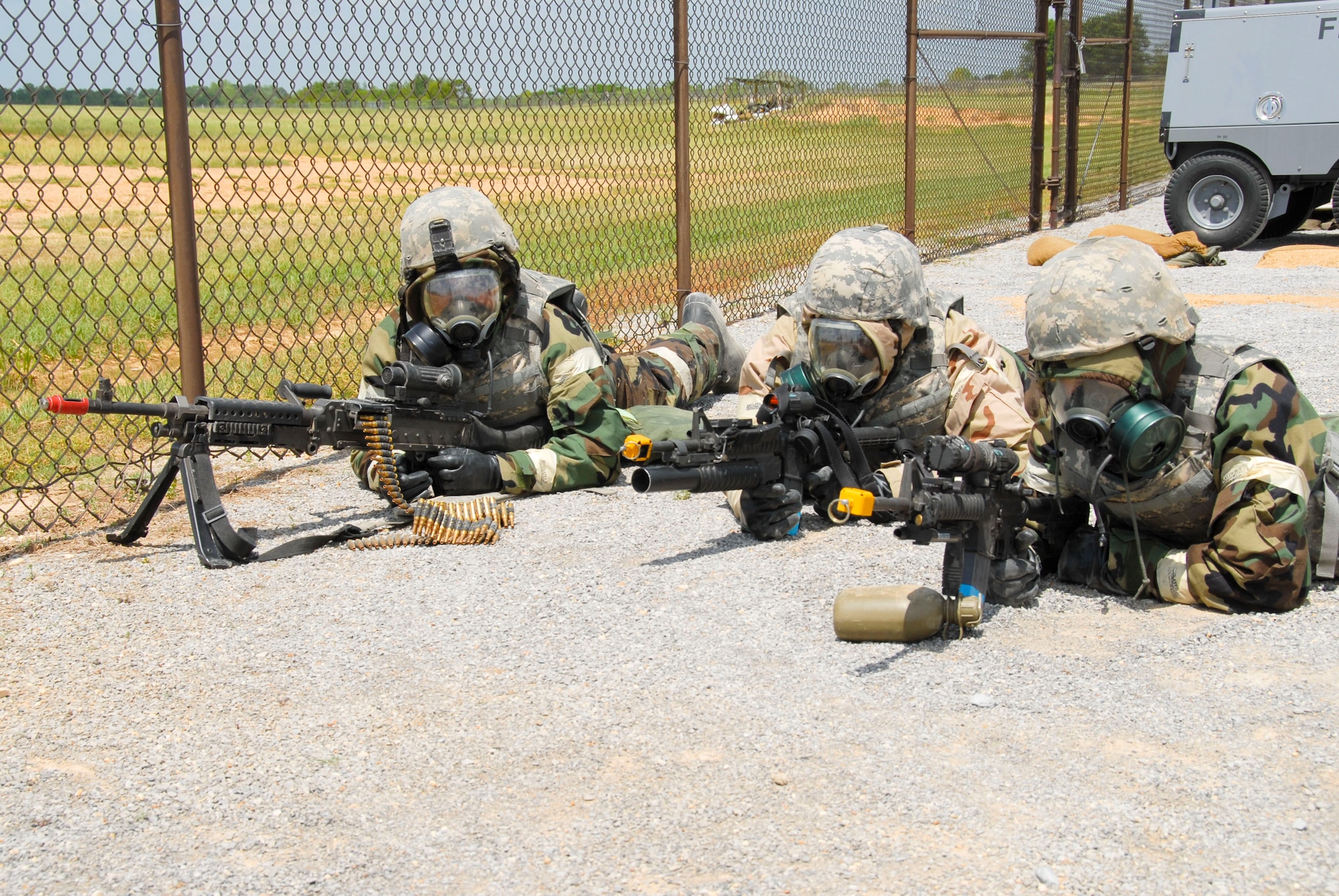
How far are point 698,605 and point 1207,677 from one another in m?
1.50

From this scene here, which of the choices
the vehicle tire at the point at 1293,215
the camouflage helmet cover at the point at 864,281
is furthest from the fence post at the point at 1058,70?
the camouflage helmet cover at the point at 864,281

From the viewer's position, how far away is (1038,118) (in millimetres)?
14180

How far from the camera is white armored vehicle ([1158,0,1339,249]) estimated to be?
12.4 metres

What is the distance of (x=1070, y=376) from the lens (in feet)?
12.0

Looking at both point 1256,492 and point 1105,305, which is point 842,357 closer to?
point 1105,305

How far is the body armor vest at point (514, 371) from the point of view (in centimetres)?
527

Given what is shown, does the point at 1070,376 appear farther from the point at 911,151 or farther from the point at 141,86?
the point at 911,151

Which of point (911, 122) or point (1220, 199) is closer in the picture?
point (911, 122)

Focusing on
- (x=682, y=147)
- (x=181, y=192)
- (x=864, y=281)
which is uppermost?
(x=682, y=147)

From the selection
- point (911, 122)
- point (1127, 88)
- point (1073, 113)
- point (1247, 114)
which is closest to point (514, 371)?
point (911, 122)

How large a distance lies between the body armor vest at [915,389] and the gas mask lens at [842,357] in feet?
0.87

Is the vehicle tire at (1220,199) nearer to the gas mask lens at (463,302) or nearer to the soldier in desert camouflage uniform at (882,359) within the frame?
the soldier in desert camouflage uniform at (882,359)

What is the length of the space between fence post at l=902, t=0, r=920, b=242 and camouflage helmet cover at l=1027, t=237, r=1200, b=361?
6.80m

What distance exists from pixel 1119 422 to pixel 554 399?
8.26 ft
